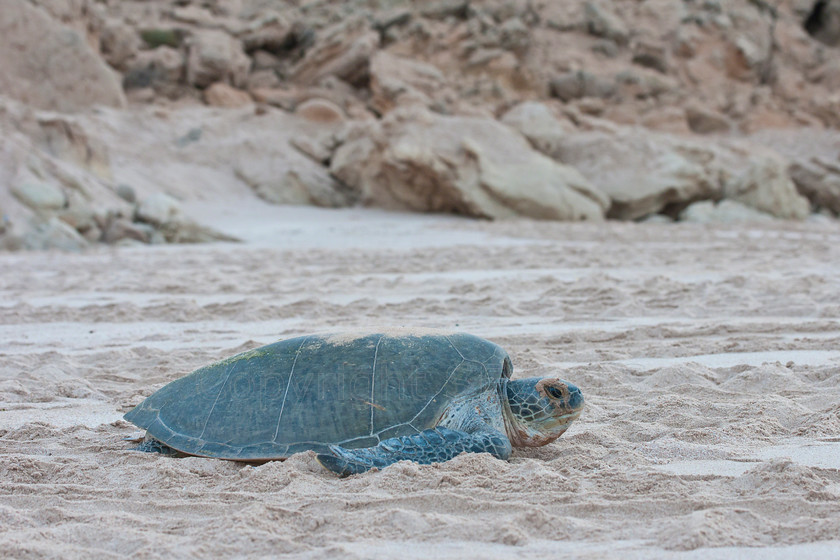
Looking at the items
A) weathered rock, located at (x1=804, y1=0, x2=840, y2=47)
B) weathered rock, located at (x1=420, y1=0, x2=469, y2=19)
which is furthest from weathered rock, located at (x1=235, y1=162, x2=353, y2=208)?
weathered rock, located at (x1=804, y1=0, x2=840, y2=47)

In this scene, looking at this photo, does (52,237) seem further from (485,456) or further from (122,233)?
(485,456)

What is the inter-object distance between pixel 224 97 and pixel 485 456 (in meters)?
19.7

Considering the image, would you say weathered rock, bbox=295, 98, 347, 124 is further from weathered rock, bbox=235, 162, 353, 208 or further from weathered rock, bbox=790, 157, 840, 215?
weathered rock, bbox=790, 157, 840, 215

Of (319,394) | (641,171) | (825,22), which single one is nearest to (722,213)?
(641,171)

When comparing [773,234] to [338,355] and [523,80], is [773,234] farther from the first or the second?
[523,80]

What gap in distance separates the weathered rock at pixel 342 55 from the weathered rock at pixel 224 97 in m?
2.56

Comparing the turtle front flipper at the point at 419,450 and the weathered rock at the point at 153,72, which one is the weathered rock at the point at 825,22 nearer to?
the weathered rock at the point at 153,72

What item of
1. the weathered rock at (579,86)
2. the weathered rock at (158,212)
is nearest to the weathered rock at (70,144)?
the weathered rock at (158,212)

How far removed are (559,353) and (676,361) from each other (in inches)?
24.0

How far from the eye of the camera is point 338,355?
2617 millimetres

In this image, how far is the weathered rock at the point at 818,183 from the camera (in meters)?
17.4

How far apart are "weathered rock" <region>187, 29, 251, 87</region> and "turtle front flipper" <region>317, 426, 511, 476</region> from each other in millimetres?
20683

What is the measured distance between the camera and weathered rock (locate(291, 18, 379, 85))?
2127 cm

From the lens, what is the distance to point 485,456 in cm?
236
